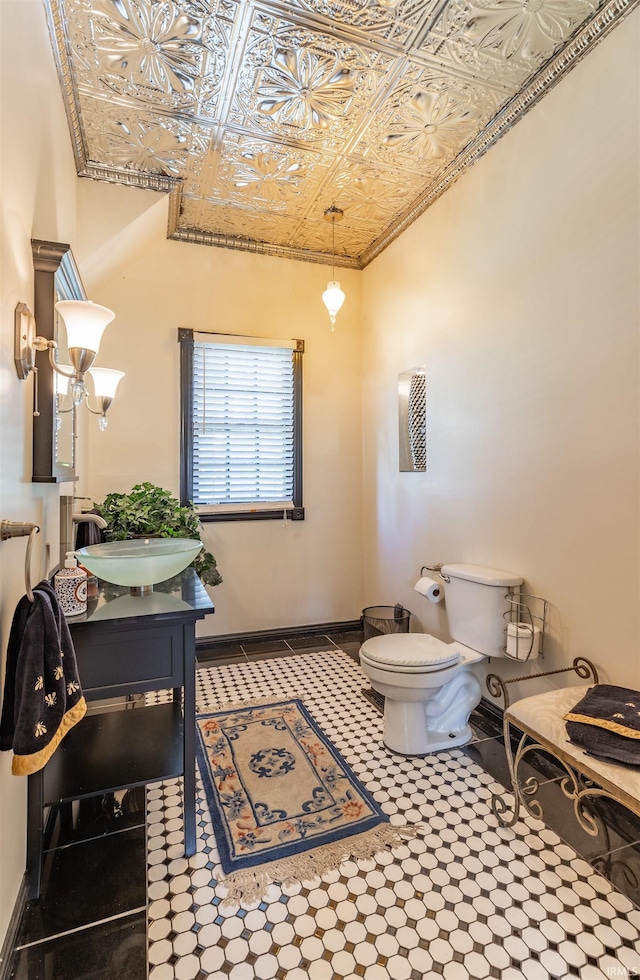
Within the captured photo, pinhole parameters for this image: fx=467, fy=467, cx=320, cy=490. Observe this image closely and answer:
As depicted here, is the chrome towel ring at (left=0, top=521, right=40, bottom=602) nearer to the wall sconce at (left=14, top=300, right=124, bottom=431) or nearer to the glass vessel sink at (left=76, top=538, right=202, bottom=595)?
the glass vessel sink at (left=76, top=538, right=202, bottom=595)

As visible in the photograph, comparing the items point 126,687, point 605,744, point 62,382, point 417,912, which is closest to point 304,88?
point 62,382

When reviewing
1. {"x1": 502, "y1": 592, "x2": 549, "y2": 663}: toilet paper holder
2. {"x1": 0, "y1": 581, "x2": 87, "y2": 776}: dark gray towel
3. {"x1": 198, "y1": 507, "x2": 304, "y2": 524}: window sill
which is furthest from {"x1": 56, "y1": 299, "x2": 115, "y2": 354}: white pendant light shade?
{"x1": 502, "y1": 592, "x2": 549, "y2": 663}: toilet paper holder

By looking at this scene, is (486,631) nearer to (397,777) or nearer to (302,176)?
(397,777)

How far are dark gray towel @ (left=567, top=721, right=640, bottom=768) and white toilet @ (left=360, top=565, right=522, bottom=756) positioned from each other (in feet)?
2.27

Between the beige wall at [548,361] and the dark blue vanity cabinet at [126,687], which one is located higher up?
the beige wall at [548,361]

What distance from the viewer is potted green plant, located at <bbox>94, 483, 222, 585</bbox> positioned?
100 inches

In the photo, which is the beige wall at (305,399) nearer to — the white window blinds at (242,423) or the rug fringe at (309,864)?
the white window blinds at (242,423)

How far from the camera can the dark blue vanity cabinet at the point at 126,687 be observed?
1399 mm

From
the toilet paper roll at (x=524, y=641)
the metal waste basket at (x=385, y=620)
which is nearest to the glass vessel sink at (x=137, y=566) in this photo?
the toilet paper roll at (x=524, y=641)

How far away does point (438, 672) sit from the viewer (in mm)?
2029

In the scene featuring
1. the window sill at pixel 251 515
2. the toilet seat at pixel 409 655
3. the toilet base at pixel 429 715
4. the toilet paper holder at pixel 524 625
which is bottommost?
the toilet base at pixel 429 715

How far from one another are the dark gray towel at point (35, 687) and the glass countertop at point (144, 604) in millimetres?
197

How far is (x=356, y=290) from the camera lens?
376cm

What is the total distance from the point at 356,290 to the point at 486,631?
9.22 feet
